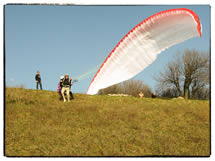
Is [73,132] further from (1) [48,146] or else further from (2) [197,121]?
(2) [197,121]

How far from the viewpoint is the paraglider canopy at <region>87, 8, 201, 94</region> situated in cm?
710

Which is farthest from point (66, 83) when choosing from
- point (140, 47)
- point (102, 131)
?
point (102, 131)

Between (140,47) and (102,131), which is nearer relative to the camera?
(102,131)

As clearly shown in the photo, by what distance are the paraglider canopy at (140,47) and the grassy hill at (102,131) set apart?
1133mm

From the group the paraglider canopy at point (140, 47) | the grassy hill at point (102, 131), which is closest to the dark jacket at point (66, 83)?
the grassy hill at point (102, 131)

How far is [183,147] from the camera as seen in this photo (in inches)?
210

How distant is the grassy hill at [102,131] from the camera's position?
5094 mm

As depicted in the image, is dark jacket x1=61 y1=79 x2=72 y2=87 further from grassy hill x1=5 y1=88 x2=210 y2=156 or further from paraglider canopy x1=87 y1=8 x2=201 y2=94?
paraglider canopy x1=87 y1=8 x2=201 y2=94

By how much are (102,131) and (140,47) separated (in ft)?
10.9

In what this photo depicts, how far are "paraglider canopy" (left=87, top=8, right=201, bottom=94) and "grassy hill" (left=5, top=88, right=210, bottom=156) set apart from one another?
1133mm

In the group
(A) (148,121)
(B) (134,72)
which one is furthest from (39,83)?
(A) (148,121)

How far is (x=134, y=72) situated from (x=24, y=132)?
3.81 meters

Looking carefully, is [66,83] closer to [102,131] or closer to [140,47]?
[140,47]

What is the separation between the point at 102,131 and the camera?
5.92 metres
